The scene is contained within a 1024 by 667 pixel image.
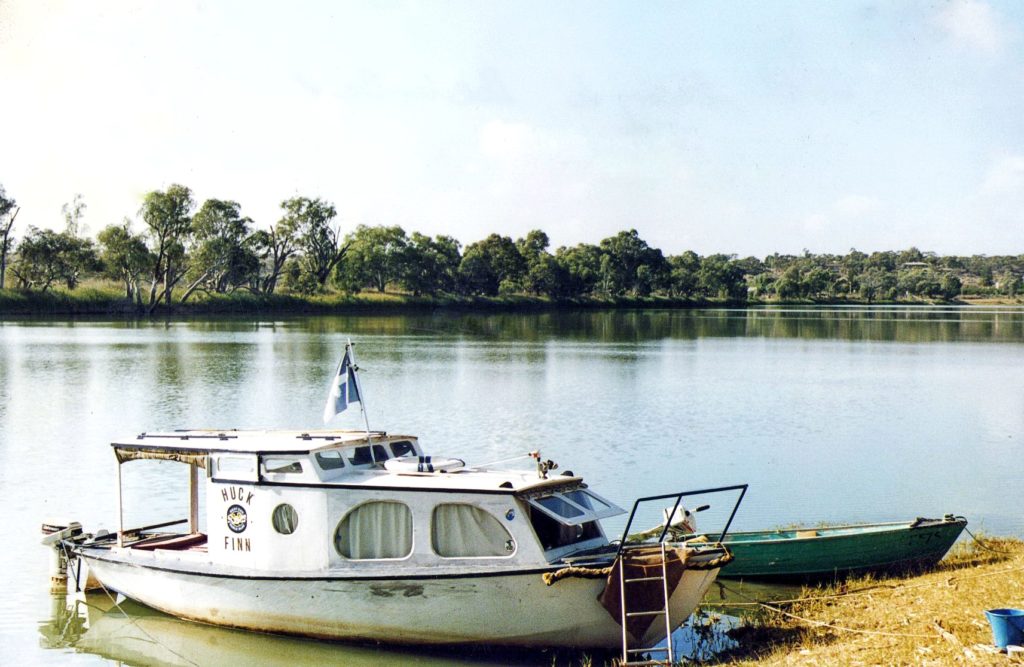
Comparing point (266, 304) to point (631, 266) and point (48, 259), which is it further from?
point (631, 266)

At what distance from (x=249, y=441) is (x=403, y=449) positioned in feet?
7.67

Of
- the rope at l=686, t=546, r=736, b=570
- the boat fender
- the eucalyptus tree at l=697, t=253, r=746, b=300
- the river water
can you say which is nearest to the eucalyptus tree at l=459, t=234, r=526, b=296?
the eucalyptus tree at l=697, t=253, r=746, b=300

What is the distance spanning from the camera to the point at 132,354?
179 feet

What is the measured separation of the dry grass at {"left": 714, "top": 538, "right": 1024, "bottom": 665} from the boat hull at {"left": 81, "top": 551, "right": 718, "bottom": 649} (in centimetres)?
135

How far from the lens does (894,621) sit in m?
13.0

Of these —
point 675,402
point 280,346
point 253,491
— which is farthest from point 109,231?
point 253,491

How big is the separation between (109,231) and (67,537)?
98546 millimetres

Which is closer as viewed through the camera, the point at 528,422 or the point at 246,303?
the point at 528,422

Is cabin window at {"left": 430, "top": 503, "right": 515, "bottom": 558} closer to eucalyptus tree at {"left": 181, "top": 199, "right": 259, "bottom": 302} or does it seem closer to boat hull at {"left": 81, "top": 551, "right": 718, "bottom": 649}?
boat hull at {"left": 81, "top": 551, "right": 718, "bottom": 649}

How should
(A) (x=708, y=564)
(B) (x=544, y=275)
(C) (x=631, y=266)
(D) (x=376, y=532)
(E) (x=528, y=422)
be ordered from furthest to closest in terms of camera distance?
(C) (x=631, y=266), (B) (x=544, y=275), (E) (x=528, y=422), (D) (x=376, y=532), (A) (x=708, y=564)

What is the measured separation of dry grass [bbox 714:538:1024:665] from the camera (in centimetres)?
1132

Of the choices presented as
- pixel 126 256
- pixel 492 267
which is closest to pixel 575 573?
pixel 126 256

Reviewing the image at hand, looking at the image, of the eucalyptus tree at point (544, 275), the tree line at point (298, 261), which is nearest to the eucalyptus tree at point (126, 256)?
the tree line at point (298, 261)

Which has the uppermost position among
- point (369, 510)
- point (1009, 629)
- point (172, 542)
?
point (369, 510)
